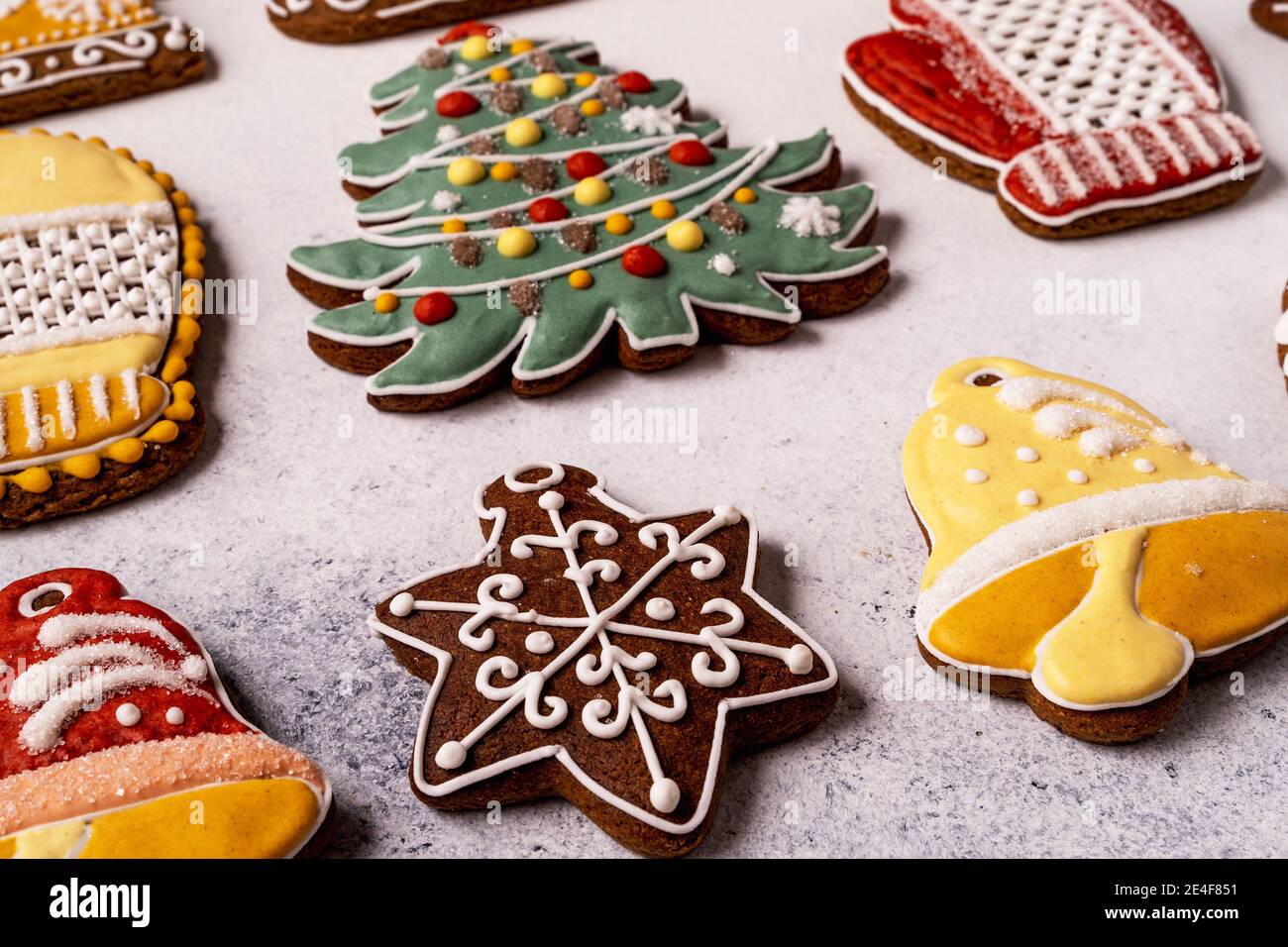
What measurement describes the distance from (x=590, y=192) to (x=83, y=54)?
1.82m

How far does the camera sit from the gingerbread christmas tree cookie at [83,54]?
3.61 m

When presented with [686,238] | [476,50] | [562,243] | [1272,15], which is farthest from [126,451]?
[1272,15]

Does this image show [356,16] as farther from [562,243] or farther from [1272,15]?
[1272,15]

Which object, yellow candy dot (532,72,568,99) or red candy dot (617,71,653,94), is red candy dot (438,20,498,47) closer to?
yellow candy dot (532,72,568,99)

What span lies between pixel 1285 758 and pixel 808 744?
2.85 feet

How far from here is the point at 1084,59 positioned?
3.40 m

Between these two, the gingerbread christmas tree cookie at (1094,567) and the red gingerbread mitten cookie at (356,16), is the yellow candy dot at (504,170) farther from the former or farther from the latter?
the gingerbread christmas tree cookie at (1094,567)

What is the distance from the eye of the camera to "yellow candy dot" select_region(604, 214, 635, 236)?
294cm

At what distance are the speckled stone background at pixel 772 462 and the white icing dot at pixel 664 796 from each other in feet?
0.45

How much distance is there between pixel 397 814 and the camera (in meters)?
2.09

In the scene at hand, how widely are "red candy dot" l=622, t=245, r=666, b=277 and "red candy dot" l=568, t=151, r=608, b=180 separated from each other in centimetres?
34

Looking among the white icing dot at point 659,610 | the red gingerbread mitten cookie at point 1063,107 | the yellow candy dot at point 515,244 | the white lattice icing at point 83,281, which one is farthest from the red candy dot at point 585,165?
the white icing dot at point 659,610

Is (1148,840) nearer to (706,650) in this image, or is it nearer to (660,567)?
(706,650)

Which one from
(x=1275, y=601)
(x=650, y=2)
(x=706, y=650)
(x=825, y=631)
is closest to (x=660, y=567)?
(x=706, y=650)
